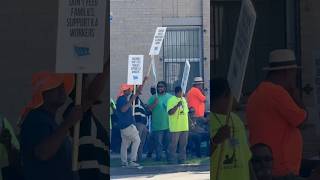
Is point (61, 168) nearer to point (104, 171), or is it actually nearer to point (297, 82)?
point (104, 171)

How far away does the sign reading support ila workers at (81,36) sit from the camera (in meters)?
5.86

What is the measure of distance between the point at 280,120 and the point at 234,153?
466mm

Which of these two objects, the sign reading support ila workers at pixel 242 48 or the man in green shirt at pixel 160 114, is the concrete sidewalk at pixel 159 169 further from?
the sign reading support ila workers at pixel 242 48

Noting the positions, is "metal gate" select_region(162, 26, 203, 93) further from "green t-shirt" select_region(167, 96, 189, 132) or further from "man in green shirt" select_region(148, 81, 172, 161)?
"green t-shirt" select_region(167, 96, 189, 132)

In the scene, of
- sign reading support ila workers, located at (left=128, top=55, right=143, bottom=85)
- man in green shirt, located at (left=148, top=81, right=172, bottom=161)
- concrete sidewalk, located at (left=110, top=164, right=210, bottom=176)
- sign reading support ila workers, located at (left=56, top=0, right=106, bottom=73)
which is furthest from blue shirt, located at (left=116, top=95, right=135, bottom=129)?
sign reading support ila workers, located at (left=56, top=0, right=106, bottom=73)

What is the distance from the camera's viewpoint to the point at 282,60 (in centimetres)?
639

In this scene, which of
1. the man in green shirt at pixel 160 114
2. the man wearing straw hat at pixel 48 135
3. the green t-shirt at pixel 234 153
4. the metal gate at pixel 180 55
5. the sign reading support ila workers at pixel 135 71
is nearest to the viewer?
the man wearing straw hat at pixel 48 135

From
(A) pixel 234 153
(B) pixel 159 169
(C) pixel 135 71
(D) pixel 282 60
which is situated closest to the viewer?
(A) pixel 234 153

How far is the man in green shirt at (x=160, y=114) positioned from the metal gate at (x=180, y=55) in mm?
5567

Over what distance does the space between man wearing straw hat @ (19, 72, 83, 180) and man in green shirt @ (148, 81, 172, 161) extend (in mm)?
10052

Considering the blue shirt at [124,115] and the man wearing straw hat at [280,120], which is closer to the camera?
the man wearing straw hat at [280,120]

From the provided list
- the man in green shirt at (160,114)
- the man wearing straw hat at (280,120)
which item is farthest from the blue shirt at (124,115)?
the man wearing straw hat at (280,120)

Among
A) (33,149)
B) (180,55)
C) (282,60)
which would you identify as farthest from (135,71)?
(33,149)

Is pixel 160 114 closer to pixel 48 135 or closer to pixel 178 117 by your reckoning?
pixel 178 117
